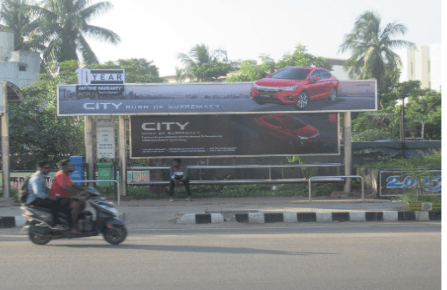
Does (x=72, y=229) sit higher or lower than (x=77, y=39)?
lower

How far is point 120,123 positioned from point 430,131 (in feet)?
74.1

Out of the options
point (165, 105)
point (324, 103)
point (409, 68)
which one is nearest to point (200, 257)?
point (165, 105)

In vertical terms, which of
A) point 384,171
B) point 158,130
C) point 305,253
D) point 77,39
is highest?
point 77,39

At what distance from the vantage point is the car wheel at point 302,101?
41.2ft

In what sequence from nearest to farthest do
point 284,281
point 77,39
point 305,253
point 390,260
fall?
point 284,281, point 390,260, point 305,253, point 77,39

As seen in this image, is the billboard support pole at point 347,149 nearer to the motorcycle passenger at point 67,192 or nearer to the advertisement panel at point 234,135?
the advertisement panel at point 234,135

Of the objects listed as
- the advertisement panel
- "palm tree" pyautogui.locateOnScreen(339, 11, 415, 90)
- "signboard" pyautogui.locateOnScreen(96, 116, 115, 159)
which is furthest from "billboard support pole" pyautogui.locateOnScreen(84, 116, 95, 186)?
"palm tree" pyautogui.locateOnScreen(339, 11, 415, 90)

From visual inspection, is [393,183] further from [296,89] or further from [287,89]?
[287,89]

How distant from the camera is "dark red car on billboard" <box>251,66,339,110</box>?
12500 millimetres

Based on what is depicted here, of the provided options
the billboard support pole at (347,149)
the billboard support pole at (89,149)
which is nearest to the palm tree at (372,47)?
the billboard support pole at (347,149)

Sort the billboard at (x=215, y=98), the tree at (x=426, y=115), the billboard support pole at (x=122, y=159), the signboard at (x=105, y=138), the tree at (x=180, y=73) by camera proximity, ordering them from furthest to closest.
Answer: the tree at (x=180, y=73) → the tree at (x=426, y=115) → the signboard at (x=105, y=138) → the billboard support pole at (x=122, y=159) → the billboard at (x=215, y=98)

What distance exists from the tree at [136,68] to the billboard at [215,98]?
18.5m

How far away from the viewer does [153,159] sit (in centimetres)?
1378

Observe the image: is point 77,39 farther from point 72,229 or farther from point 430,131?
point 72,229
